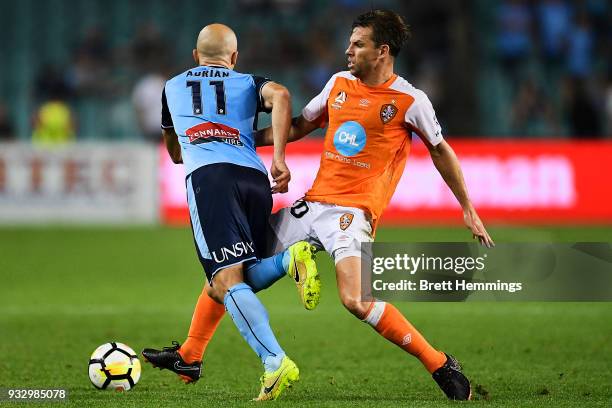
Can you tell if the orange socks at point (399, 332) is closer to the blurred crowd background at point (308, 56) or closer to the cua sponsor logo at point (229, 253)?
the cua sponsor logo at point (229, 253)

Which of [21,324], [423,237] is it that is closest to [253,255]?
[21,324]

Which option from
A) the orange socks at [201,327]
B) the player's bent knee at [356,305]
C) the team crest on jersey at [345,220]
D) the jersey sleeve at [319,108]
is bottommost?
the orange socks at [201,327]

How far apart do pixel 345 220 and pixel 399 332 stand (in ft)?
2.11

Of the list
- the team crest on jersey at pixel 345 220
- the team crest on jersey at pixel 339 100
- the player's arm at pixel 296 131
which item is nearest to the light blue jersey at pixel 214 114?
the player's arm at pixel 296 131

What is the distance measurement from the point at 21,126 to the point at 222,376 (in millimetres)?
15568

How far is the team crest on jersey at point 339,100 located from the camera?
6.38 meters

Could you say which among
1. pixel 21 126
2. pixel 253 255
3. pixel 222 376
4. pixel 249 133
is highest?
pixel 249 133

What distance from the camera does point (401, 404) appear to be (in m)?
6.03

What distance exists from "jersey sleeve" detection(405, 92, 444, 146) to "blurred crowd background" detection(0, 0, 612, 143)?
14001 mm

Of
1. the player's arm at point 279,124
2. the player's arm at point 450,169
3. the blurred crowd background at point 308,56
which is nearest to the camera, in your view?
the player's arm at point 279,124

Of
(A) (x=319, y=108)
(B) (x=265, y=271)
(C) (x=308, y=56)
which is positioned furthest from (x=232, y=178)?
(C) (x=308, y=56)

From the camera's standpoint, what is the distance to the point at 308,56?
21875 millimetres

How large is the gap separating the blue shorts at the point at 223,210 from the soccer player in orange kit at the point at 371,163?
0.30 metres

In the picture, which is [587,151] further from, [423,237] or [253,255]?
[253,255]
